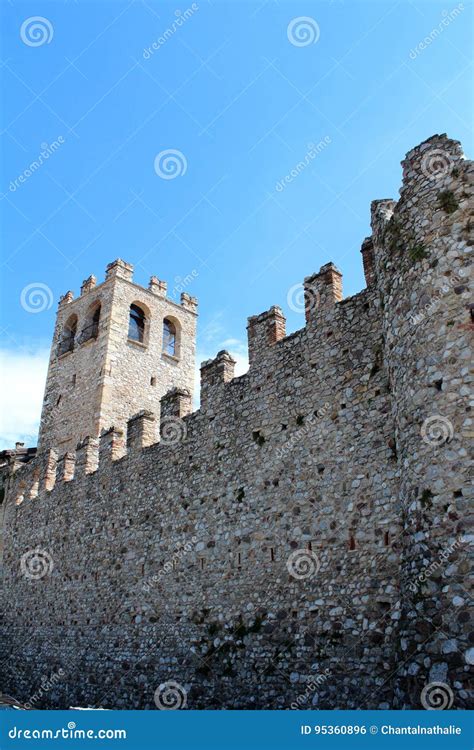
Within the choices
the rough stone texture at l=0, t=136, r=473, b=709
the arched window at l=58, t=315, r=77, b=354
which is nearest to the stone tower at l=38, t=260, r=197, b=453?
the arched window at l=58, t=315, r=77, b=354

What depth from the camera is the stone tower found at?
66.3 feet

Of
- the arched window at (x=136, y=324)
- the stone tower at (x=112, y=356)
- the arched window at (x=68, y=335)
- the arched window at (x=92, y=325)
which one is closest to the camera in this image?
the stone tower at (x=112, y=356)

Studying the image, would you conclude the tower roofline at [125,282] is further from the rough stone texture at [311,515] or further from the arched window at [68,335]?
the rough stone texture at [311,515]

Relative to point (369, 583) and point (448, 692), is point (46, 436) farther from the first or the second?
point (448, 692)

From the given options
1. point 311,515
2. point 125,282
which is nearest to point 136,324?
point 125,282

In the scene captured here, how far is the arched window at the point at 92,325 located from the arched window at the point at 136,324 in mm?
1196

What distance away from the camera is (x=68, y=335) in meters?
23.8

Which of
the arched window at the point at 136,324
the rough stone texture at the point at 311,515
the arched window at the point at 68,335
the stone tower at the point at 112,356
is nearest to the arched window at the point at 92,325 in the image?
the stone tower at the point at 112,356

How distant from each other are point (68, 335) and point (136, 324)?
2887 millimetres

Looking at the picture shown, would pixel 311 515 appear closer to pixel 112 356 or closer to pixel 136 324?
pixel 112 356

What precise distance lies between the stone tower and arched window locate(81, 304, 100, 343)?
0.04m

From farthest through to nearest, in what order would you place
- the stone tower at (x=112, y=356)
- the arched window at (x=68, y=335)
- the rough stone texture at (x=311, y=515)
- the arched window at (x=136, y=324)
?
the arched window at (x=68, y=335)
the arched window at (x=136, y=324)
the stone tower at (x=112, y=356)
the rough stone texture at (x=311, y=515)

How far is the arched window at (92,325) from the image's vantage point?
22.1m

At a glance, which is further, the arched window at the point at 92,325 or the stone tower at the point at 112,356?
the arched window at the point at 92,325
